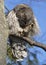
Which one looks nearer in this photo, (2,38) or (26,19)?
(2,38)

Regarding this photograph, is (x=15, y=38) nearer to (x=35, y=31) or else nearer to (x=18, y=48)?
(x=18, y=48)

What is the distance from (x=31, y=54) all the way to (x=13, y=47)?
0.65 meters

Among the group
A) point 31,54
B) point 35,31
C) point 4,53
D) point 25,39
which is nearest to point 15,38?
point 25,39

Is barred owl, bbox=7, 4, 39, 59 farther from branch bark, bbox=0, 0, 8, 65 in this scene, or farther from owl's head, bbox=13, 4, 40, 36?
branch bark, bbox=0, 0, 8, 65

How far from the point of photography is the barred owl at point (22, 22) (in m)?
1.46

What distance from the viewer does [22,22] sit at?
152cm

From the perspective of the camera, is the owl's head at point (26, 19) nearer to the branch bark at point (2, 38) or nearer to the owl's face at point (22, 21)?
the owl's face at point (22, 21)

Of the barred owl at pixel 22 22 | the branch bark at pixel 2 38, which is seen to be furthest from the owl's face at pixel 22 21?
the branch bark at pixel 2 38

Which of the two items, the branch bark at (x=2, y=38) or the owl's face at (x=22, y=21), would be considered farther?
the owl's face at (x=22, y=21)

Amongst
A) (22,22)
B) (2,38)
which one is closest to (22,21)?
(22,22)

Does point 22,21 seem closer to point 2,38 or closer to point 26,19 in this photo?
point 26,19

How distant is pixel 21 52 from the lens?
55.4 inches

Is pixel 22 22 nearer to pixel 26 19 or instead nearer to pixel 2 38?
pixel 26 19

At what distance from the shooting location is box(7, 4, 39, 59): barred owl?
146 cm
